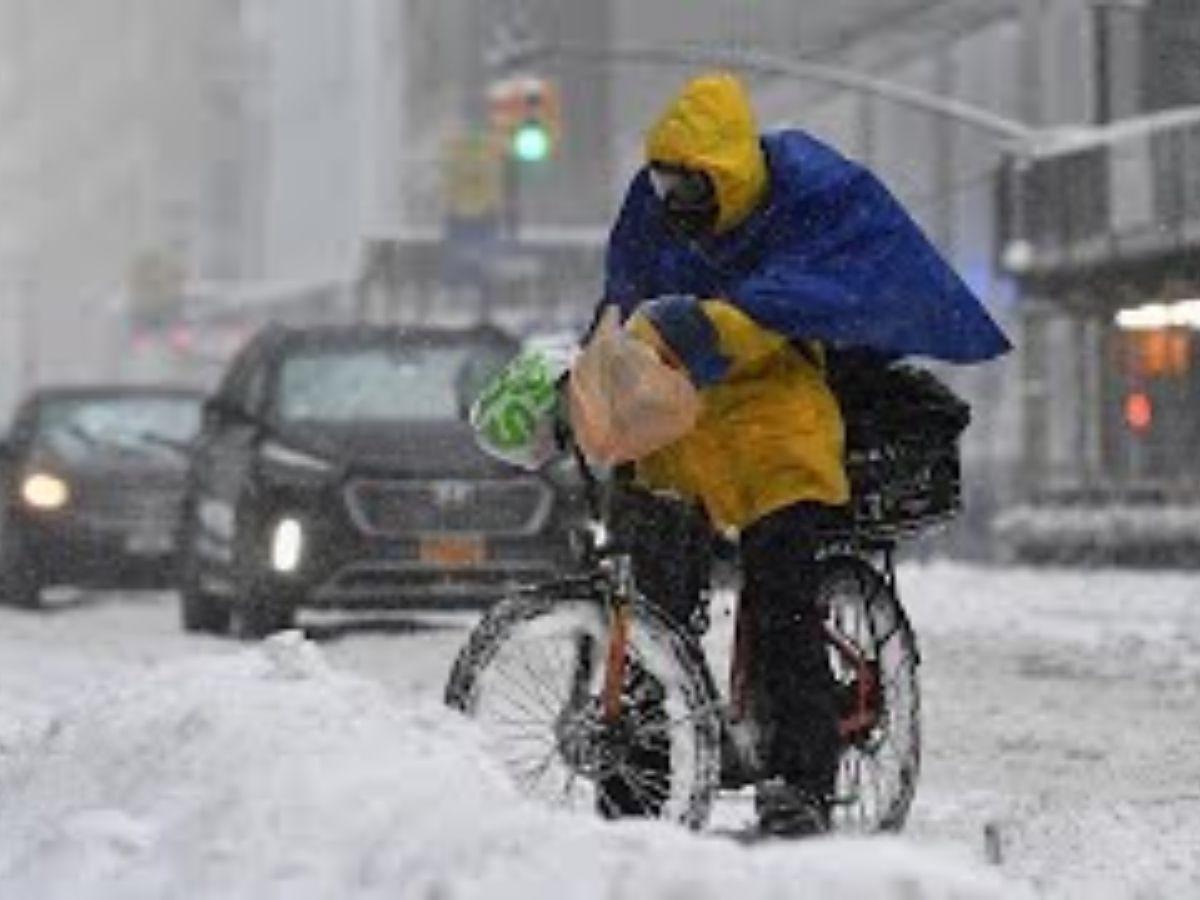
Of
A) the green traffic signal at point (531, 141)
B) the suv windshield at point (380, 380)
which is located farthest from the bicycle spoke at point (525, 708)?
the green traffic signal at point (531, 141)

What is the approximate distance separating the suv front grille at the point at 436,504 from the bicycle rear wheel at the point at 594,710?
8080 mm

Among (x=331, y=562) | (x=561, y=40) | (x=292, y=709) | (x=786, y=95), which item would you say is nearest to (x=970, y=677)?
(x=331, y=562)

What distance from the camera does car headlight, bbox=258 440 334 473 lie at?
1451cm

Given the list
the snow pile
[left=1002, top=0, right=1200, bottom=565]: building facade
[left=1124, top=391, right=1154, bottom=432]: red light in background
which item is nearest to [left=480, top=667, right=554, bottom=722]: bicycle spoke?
the snow pile

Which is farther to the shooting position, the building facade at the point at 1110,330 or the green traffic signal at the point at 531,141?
the green traffic signal at the point at 531,141

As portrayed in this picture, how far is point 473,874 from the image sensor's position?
438cm

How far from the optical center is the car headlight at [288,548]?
47.3 feet

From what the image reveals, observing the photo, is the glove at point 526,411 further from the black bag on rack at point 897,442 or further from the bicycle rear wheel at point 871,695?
the bicycle rear wheel at point 871,695

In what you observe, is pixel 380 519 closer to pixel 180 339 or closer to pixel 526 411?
pixel 526 411

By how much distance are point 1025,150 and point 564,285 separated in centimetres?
2755

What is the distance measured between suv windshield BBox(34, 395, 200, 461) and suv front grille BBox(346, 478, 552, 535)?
15.8ft

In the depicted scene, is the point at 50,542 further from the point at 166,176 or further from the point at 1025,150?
the point at 166,176

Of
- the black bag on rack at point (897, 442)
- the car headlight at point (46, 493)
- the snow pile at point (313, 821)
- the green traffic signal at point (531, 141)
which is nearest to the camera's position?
the snow pile at point (313, 821)

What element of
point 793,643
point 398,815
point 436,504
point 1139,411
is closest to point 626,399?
point 793,643
